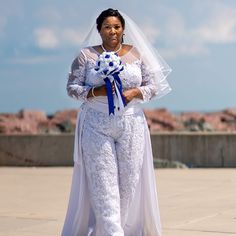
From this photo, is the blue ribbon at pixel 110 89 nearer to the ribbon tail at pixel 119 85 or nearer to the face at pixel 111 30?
the ribbon tail at pixel 119 85

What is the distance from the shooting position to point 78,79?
6.05m

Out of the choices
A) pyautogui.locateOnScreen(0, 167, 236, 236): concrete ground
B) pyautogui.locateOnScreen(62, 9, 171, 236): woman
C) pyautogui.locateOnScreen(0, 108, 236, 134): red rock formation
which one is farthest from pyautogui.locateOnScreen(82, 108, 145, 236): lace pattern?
pyautogui.locateOnScreen(0, 108, 236, 134): red rock formation

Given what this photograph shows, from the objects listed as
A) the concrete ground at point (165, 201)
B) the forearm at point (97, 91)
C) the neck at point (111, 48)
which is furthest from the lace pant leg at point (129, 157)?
the concrete ground at point (165, 201)

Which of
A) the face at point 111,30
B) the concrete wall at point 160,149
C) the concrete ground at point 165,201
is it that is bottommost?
the concrete ground at point 165,201

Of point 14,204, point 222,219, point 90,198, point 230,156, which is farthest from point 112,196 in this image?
point 230,156

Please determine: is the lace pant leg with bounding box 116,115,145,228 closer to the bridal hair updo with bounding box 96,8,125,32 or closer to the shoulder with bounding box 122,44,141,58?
the shoulder with bounding box 122,44,141,58

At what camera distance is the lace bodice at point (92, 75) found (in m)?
6.00

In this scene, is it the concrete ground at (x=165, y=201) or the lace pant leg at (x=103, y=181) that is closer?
the lace pant leg at (x=103, y=181)

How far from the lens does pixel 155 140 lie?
14977 mm

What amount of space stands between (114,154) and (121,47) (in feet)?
2.53

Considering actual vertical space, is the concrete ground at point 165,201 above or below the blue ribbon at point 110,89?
below

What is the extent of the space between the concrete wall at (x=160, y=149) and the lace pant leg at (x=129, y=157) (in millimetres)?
8356

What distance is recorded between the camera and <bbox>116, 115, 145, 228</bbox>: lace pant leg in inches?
238

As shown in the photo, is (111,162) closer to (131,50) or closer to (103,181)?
(103,181)
